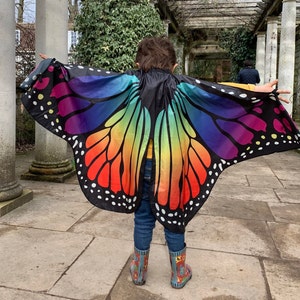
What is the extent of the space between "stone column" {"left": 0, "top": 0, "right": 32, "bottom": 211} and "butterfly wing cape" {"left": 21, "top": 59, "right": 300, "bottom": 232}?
150cm

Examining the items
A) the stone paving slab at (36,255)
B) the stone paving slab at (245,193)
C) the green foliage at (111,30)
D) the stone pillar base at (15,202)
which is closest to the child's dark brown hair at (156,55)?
the stone paving slab at (36,255)

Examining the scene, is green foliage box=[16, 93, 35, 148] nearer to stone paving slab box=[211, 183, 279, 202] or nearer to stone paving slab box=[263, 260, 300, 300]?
stone paving slab box=[211, 183, 279, 202]

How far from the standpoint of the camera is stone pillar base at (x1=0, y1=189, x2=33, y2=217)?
3.64 m

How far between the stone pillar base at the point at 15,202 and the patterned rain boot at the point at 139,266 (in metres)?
1.79

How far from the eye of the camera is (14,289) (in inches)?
90.0

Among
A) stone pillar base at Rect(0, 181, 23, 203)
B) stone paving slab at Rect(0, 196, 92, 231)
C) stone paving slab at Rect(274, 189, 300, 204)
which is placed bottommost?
stone paving slab at Rect(0, 196, 92, 231)

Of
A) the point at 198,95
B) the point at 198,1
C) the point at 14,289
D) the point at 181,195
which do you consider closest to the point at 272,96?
the point at 198,95

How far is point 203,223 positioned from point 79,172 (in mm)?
1689

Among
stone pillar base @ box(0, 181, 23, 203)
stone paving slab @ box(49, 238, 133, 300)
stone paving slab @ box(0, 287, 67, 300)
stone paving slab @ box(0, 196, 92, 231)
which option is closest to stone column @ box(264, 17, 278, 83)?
stone paving slab @ box(0, 196, 92, 231)

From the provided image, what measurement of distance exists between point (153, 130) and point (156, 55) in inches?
17.0

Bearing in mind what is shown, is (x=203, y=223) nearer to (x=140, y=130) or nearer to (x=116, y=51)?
(x=140, y=130)

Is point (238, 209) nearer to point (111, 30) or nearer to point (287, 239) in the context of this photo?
point (287, 239)

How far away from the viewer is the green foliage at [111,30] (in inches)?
255

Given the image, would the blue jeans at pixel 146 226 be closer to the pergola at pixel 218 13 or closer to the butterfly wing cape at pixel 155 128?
the butterfly wing cape at pixel 155 128
